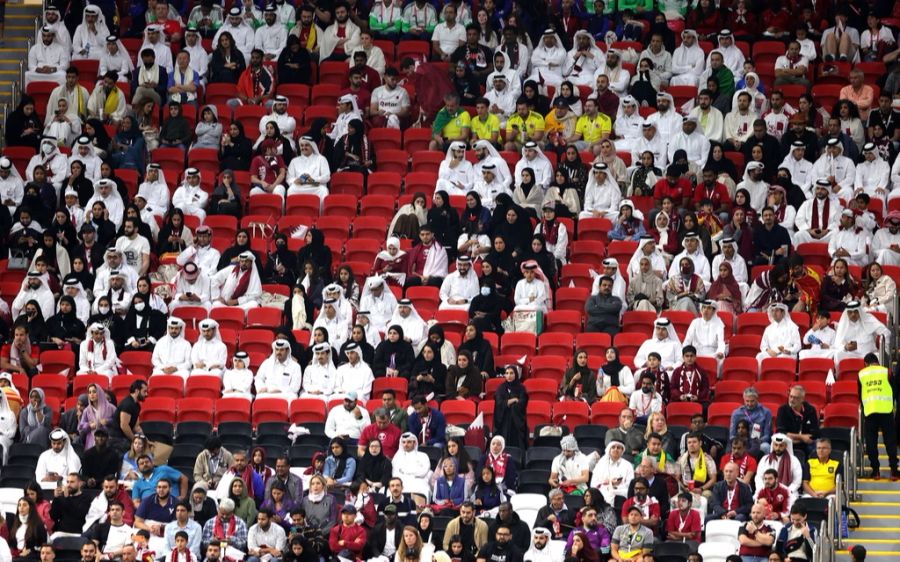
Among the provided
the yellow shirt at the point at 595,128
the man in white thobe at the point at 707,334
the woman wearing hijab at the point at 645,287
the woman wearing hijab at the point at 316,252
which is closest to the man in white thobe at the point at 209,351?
the woman wearing hijab at the point at 316,252

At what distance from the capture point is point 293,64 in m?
29.7

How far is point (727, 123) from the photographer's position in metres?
28.3

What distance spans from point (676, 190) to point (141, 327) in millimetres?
6888

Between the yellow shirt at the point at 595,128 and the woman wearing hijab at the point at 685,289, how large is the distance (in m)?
3.25

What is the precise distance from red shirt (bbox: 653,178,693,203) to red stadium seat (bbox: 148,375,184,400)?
6514 millimetres

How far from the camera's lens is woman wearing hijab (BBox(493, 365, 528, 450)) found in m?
23.5

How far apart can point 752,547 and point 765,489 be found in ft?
2.91

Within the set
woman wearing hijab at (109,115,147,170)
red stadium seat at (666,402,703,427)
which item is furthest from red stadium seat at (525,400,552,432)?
woman wearing hijab at (109,115,147,170)

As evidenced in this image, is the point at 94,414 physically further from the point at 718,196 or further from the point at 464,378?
the point at 718,196

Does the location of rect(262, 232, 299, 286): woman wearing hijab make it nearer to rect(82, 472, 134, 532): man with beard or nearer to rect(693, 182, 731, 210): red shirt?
rect(82, 472, 134, 532): man with beard

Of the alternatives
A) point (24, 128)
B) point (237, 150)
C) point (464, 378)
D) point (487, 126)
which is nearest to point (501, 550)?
point (464, 378)

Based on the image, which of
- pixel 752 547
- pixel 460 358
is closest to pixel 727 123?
pixel 460 358

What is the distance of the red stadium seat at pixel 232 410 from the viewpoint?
24641 mm

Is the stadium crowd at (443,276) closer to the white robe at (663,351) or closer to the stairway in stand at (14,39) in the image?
the white robe at (663,351)
